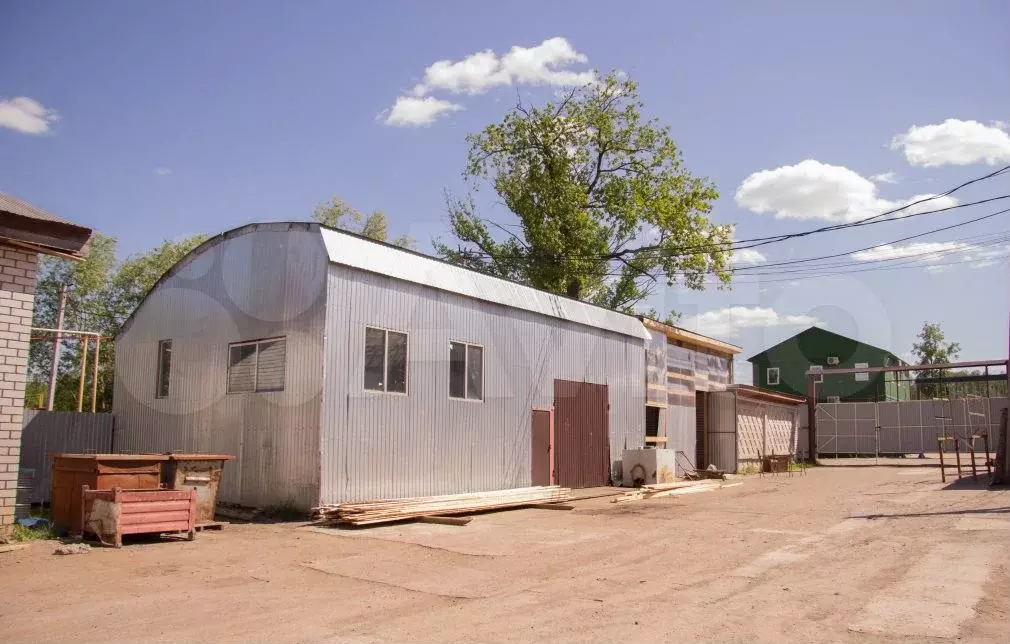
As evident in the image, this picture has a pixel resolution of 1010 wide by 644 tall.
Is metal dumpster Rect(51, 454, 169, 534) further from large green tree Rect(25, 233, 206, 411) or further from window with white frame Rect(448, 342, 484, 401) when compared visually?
large green tree Rect(25, 233, 206, 411)

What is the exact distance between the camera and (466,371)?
17.4m

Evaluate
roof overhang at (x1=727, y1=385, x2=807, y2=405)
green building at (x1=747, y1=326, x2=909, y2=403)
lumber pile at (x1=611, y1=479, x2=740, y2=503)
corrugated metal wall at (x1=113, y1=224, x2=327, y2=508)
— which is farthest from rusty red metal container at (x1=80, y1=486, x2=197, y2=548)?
green building at (x1=747, y1=326, x2=909, y2=403)

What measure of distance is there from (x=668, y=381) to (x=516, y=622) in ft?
69.3

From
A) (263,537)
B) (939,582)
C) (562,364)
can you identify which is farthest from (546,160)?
(939,582)

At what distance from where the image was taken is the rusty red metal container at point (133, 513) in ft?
34.5

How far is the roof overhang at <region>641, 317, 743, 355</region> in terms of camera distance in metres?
26.5

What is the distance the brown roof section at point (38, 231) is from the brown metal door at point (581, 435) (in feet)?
41.6

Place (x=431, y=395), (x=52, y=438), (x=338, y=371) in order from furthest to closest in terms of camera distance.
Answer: (x=52, y=438), (x=431, y=395), (x=338, y=371)

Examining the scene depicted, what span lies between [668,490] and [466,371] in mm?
7106

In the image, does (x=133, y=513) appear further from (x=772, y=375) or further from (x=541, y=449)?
(x=772, y=375)

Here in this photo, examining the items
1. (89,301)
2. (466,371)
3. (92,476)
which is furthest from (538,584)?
(89,301)

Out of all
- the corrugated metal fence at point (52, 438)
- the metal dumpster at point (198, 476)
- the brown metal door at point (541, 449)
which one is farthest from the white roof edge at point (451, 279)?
the corrugated metal fence at point (52, 438)

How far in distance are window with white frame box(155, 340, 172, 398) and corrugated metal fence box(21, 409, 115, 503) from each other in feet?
5.47

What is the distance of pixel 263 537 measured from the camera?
11781 mm
